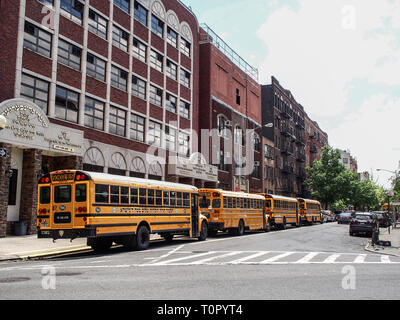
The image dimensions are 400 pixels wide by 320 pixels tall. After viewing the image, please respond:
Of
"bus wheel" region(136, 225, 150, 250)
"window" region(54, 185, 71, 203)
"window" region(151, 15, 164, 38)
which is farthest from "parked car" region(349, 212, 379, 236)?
"window" region(151, 15, 164, 38)

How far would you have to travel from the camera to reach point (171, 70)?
39656mm

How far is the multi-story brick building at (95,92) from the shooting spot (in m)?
23.4

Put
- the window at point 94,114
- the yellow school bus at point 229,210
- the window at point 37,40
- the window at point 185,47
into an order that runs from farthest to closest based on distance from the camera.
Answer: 1. the window at point 185,47
2. the window at point 94,114
3. the yellow school bus at point 229,210
4. the window at point 37,40

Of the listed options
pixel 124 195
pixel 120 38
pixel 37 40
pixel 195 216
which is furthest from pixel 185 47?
pixel 124 195

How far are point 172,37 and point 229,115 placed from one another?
12881mm

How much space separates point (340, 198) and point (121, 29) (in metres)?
61.5

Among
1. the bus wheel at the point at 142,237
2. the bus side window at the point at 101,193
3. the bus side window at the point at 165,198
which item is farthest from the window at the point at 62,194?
the bus side window at the point at 165,198

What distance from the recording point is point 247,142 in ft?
180

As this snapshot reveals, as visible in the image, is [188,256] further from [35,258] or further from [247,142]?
[247,142]

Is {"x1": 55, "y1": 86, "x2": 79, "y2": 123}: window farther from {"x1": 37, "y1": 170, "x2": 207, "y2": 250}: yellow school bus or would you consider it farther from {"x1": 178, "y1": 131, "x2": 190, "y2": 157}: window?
{"x1": 178, "y1": 131, "x2": 190, "y2": 157}: window

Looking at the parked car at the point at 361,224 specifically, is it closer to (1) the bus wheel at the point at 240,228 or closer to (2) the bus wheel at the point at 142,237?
(1) the bus wheel at the point at 240,228

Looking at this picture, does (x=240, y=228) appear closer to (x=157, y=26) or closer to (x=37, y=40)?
(x=37, y=40)

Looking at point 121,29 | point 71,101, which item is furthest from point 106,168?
point 121,29

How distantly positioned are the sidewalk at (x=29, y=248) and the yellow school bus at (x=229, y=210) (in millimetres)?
8455
